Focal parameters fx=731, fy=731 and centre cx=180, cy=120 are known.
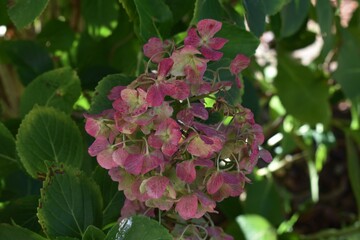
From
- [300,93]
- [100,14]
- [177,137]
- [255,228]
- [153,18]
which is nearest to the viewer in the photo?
[177,137]

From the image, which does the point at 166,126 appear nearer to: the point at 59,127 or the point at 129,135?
the point at 129,135

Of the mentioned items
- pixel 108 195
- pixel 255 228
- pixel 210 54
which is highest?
pixel 210 54

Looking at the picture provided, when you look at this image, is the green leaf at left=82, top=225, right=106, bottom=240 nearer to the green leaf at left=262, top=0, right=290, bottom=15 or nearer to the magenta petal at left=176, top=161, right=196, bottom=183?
the magenta petal at left=176, top=161, right=196, bottom=183

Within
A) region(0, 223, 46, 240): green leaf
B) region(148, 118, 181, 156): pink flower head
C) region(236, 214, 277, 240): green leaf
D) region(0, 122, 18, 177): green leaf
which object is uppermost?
region(148, 118, 181, 156): pink flower head

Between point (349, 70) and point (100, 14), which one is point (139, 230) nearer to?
point (100, 14)

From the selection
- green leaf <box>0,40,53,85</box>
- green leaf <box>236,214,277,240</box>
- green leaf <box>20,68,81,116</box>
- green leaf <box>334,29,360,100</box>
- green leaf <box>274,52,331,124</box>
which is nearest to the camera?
green leaf <box>20,68,81,116</box>

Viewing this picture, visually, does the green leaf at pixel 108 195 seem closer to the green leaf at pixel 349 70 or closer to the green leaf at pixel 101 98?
the green leaf at pixel 101 98

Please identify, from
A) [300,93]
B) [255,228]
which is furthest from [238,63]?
[300,93]

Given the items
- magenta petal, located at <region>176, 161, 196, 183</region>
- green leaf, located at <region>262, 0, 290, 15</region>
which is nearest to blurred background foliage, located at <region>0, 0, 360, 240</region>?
green leaf, located at <region>262, 0, 290, 15</region>
